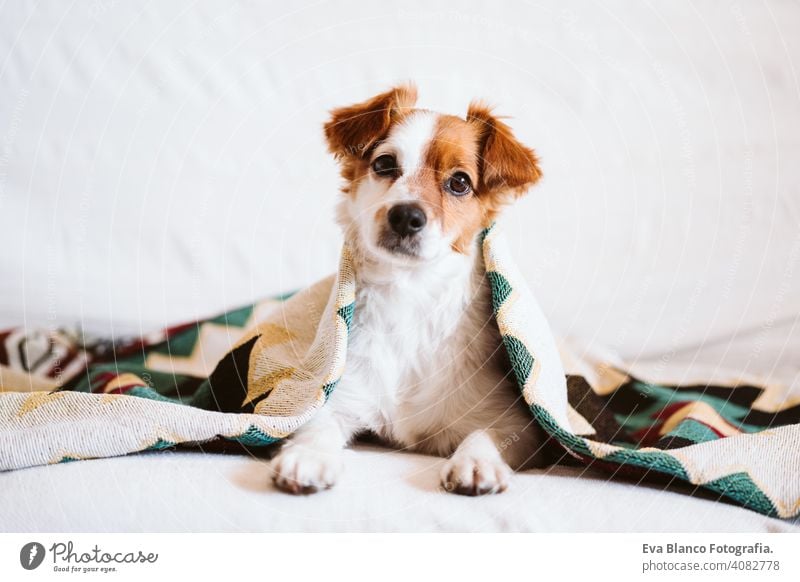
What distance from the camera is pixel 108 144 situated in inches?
128

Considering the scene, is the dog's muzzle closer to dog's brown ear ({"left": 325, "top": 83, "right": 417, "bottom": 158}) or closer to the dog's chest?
the dog's chest

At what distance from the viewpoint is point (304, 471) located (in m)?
1.65

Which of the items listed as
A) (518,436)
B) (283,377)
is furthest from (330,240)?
(518,436)

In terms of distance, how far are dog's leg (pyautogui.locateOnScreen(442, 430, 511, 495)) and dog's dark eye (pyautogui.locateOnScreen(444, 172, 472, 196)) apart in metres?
0.71

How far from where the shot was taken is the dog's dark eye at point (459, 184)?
6.98 feet

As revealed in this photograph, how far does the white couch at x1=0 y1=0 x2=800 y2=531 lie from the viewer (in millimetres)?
3037

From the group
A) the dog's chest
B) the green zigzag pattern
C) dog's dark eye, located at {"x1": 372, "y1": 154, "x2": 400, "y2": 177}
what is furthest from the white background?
the green zigzag pattern

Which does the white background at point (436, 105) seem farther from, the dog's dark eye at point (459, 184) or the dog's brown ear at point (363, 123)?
the dog's dark eye at point (459, 184)

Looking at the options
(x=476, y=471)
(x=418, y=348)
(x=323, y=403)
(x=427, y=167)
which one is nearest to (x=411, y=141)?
(x=427, y=167)

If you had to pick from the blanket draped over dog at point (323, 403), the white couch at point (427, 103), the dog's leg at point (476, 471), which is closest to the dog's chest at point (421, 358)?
the blanket draped over dog at point (323, 403)

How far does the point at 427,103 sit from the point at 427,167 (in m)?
0.67

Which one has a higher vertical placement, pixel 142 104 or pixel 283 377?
pixel 142 104

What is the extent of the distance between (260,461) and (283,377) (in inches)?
14.6

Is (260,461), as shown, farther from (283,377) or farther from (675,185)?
(675,185)
